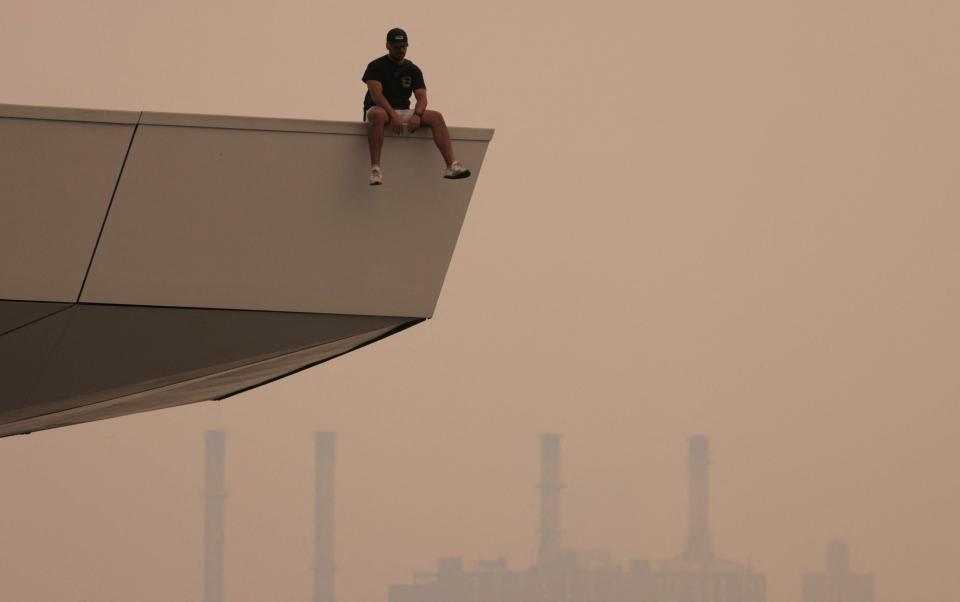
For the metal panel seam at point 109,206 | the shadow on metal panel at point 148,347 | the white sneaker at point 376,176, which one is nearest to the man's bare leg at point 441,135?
the white sneaker at point 376,176

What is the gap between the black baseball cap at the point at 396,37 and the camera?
14.9 m

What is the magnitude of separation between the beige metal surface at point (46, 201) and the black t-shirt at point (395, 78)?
8.55 feet

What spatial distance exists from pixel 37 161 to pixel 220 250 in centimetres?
190

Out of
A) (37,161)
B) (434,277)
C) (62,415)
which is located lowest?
(62,415)

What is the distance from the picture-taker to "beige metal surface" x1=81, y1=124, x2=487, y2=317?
15.0 metres

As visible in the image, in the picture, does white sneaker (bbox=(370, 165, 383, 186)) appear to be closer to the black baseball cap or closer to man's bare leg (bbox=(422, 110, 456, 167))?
man's bare leg (bbox=(422, 110, 456, 167))

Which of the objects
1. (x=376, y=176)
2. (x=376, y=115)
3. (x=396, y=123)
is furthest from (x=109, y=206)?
(x=396, y=123)

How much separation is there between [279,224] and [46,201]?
7.25 ft

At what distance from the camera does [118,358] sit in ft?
53.3

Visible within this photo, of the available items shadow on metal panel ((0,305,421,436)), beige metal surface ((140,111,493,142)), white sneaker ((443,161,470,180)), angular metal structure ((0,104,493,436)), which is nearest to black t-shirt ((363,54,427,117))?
beige metal surface ((140,111,493,142))

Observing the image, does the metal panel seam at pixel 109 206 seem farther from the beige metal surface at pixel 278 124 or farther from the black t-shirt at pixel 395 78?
the black t-shirt at pixel 395 78

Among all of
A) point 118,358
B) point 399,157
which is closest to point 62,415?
point 118,358

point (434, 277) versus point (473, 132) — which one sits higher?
point (473, 132)

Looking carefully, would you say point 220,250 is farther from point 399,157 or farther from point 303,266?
point 399,157
